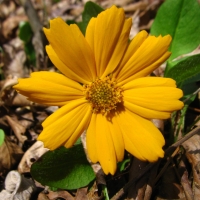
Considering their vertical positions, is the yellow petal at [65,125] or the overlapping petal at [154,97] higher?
the overlapping petal at [154,97]

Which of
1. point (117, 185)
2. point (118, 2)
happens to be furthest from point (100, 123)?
point (118, 2)

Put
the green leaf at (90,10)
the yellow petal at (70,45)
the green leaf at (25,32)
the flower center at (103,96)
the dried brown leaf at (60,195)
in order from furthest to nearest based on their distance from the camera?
1. the green leaf at (25,32)
2. the green leaf at (90,10)
3. the dried brown leaf at (60,195)
4. the flower center at (103,96)
5. the yellow petal at (70,45)

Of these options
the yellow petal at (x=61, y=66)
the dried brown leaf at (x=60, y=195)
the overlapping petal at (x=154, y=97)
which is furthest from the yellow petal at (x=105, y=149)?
the dried brown leaf at (x=60, y=195)

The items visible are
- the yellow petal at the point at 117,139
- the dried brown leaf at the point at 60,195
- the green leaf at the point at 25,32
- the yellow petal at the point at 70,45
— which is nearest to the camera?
the yellow petal at the point at 70,45

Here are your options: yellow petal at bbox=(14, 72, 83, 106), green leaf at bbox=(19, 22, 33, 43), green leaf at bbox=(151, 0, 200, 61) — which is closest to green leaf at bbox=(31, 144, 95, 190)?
yellow petal at bbox=(14, 72, 83, 106)

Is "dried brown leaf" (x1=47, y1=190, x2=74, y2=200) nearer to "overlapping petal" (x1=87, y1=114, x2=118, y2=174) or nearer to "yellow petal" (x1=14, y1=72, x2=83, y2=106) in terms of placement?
"overlapping petal" (x1=87, y1=114, x2=118, y2=174)

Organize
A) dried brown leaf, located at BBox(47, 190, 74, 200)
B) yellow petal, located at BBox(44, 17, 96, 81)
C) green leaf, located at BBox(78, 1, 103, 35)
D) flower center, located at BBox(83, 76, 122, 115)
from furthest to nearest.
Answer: green leaf, located at BBox(78, 1, 103, 35) → dried brown leaf, located at BBox(47, 190, 74, 200) → flower center, located at BBox(83, 76, 122, 115) → yellow petal, located at BBox(44, 17, 96, 81)

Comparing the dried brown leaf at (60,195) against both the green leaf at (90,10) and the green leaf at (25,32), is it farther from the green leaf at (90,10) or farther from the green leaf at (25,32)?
the green leaf at (25,32)
